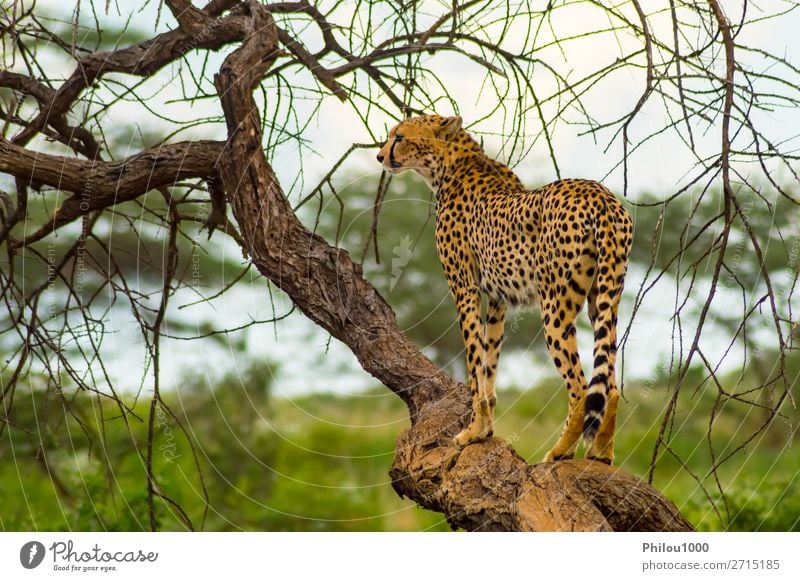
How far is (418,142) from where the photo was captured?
4.35 meters

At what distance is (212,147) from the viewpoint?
4.38 meters

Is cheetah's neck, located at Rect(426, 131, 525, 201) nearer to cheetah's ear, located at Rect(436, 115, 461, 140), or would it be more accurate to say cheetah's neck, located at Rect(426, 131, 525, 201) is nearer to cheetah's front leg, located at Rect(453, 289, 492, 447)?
cheetah's ear, located at Rect(436, 115, 461, 140)

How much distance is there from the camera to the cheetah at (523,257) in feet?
11.5

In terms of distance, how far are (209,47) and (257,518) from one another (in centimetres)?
557

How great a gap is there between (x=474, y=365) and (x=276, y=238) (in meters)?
0.93

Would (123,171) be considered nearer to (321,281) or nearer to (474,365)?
(321,281)

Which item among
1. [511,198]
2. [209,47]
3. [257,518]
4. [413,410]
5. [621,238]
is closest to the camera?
[621,238]

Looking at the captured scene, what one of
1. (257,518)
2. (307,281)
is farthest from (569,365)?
(257,518)

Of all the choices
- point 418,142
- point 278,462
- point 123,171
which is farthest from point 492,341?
point 278,462

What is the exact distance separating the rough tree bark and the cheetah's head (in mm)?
433

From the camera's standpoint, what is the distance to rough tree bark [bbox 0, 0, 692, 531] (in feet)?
12.8

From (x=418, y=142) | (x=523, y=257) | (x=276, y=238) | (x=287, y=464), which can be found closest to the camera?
(x=523, y=257)
